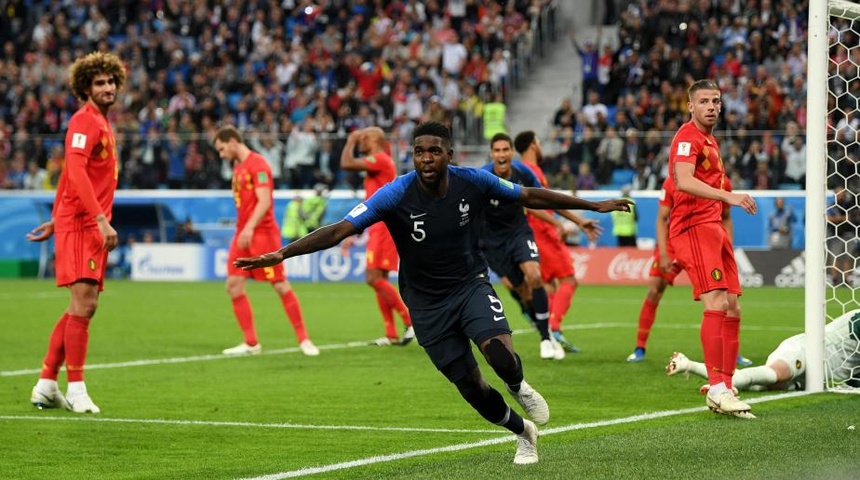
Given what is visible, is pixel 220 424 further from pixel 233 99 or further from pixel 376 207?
pixel 233 99

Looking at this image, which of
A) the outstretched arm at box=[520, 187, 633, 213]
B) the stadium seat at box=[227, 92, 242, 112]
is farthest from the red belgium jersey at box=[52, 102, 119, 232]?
the stadium seat at box=[227, 92, 242, 112]

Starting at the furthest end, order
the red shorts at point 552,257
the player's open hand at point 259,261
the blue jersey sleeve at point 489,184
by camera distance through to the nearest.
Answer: the red shorts at point 552,257, the blue jersey sleeve at point 489,184, the player's open hand at point 259,261

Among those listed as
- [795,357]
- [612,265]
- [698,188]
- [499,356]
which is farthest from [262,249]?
[612,265]

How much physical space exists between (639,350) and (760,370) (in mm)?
2937

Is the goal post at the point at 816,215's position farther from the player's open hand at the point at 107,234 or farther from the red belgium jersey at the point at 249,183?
the red belgium jersey at the point at 249,183

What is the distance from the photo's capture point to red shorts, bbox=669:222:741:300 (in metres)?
9.16

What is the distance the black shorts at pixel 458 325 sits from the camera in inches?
281

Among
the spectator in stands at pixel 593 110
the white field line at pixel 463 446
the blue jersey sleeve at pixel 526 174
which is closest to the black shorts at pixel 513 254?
the blue jersey sleeve at pixel 526 174

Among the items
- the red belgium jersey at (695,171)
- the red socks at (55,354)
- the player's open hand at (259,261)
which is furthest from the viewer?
the red socks at (55,354)

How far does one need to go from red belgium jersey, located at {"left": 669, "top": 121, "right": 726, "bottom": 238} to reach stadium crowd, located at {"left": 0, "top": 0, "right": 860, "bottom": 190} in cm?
1412

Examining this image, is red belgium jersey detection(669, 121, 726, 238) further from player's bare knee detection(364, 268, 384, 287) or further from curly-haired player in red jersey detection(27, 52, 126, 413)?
player's bare knee detection(364, 268, 384, 287)

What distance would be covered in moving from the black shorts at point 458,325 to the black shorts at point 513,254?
604cm

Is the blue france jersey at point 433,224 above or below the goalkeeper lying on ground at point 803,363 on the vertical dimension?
above

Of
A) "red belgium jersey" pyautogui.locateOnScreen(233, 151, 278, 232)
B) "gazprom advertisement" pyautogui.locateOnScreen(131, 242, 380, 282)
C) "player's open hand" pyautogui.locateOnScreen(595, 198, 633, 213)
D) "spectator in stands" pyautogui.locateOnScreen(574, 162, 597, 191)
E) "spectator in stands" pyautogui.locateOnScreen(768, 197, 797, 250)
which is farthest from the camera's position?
"gazprom advertisement" pyautogui.locateOnScreen(131, 242, 380, 282)
